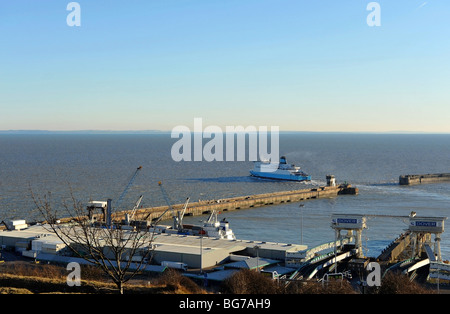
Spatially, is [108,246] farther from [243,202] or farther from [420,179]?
[420,179]

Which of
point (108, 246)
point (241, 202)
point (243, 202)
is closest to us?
point (108, 246)

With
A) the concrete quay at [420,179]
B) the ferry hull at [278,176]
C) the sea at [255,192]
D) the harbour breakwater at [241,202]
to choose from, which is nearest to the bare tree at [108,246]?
the sea at [255,192]

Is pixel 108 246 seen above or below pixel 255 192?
above

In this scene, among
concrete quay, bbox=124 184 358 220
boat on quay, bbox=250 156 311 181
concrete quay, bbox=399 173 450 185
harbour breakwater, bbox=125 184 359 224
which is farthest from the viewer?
boat on quay, bbox=250 156 311 181

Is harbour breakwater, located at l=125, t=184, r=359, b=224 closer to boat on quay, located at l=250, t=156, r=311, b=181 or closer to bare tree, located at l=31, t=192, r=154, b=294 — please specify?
bare tree, located at l=31, t=192, r=154, b=294

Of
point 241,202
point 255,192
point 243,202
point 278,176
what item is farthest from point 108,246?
point 278,176

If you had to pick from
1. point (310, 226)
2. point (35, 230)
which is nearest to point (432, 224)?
point (310, 226)

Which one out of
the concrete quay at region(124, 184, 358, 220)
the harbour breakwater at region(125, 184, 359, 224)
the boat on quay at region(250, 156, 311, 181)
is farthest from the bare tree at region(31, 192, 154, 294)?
the boat on quay at region(250, 156, 311, 181)

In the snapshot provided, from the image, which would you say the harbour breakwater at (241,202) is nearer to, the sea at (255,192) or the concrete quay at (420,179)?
the sea at (255,192)
